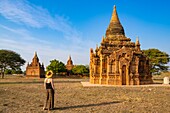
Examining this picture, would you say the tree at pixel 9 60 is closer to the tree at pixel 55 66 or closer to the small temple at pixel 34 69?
the small temple at pixel 34 69

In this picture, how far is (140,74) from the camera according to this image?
28.4 m

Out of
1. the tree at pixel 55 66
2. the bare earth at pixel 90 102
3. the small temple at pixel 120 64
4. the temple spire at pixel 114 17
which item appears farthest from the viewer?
the tree at pixel 55 66

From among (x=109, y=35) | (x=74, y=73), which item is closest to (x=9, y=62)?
(x=74, y=73)

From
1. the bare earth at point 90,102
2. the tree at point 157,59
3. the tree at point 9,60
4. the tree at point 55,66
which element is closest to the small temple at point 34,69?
the tree at point 55,66

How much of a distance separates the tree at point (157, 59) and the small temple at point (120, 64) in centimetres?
2031

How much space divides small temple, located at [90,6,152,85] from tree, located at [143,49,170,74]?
20.3m

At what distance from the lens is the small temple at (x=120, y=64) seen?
89.6ft

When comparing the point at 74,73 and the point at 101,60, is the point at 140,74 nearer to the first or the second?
the point at 101,60

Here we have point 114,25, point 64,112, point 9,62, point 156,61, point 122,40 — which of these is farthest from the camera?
point 9,62

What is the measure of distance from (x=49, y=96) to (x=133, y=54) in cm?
2098

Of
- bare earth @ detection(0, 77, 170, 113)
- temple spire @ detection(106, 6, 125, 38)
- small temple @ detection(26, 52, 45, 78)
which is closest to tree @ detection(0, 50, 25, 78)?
small temple @ detection(26, 52, 45, 78)

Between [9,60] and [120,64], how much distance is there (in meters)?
38.5

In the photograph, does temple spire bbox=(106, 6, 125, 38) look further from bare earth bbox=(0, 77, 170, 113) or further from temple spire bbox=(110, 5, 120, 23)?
bare earth bbox=(0, 77, 170, 113)

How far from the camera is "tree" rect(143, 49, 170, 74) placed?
49.2 metres
